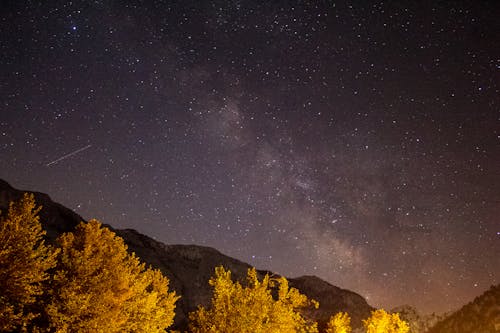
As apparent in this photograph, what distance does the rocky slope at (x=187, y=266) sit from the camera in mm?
75500

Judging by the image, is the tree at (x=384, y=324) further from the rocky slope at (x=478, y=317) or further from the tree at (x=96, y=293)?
the rocky slope at (x=478, y=317)

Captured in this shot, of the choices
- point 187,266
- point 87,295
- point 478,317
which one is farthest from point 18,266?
point 187,266

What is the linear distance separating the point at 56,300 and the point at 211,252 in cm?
8520

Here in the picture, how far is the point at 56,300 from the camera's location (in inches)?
802

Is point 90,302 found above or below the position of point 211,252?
below

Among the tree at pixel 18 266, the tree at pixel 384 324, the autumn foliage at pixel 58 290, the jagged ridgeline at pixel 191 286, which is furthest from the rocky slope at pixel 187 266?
the tree at pixel 18 266

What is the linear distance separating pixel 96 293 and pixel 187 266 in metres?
72.7

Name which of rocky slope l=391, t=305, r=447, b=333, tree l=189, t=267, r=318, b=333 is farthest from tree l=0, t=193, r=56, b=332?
rocky slope l=391, t=305, r=447, b=333

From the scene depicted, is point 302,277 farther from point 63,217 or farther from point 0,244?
point 0,244

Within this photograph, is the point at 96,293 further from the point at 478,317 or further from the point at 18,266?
the point at 478,317

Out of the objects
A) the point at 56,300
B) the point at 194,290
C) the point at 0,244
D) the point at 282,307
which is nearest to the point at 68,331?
the point at 56,300

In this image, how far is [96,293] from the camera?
869 inches

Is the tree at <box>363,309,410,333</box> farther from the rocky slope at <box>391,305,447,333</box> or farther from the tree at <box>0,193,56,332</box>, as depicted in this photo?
the rocky slope at <box>391,305,447,333</box>

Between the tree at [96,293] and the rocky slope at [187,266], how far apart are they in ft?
134
